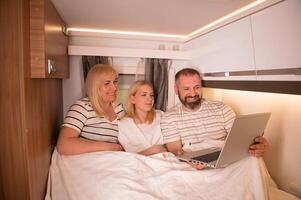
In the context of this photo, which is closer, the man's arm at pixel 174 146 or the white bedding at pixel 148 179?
the white bedding at pixel 148 179

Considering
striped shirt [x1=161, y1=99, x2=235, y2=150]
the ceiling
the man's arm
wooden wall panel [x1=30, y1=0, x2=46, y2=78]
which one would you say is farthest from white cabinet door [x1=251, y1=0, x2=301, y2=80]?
wooden wall panel [x1=30, y1=0, x2=46, y2=78]

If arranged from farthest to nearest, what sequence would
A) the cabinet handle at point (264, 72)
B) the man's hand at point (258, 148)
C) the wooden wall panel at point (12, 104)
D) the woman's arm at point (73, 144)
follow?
the woman's arm at point (73, 144) < the man's hand at point (258, 148) < the cabinet handle at point (264, 72) < the wooden wall panel at point (12, 104)

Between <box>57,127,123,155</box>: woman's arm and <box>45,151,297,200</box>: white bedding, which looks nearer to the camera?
<box>45,151,297,200</box>: white bedding

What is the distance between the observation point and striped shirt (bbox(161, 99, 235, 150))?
1.64m

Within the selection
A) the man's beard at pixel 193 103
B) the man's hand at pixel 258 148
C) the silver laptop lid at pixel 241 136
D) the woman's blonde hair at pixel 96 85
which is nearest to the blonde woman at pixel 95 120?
the woman's blonde hair at pixel 96 85

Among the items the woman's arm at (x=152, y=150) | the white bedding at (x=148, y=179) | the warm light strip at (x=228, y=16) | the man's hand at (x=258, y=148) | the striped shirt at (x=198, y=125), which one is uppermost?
the warm light strip at (x=228, y=16)

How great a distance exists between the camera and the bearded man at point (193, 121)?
5.35ft

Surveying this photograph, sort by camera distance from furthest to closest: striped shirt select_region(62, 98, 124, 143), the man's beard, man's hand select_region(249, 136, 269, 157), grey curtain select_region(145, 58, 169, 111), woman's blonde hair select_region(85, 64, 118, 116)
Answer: grey curtain select_region(145, 58, 169, 111) → the man's beard → woman's blonde hair select_region(85, 64, 118, 116) → striped shirt select_region(62, 98, 124, 143) → man's hand select_region(249, 136, 269, 157)

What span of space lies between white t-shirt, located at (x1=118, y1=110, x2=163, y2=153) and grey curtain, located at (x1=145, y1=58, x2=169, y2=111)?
0.56 meters

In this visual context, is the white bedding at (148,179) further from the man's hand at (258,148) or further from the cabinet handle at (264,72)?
the cabinet handle at (264,72)

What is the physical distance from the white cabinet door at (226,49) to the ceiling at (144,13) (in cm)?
12

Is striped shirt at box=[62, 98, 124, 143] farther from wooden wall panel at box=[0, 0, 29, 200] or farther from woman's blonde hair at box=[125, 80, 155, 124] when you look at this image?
wooden wall panel at box=[0, 0, 29, 200]

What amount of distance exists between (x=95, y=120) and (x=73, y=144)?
248 millimetres

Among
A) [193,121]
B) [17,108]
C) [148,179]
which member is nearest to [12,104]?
[17,108]
